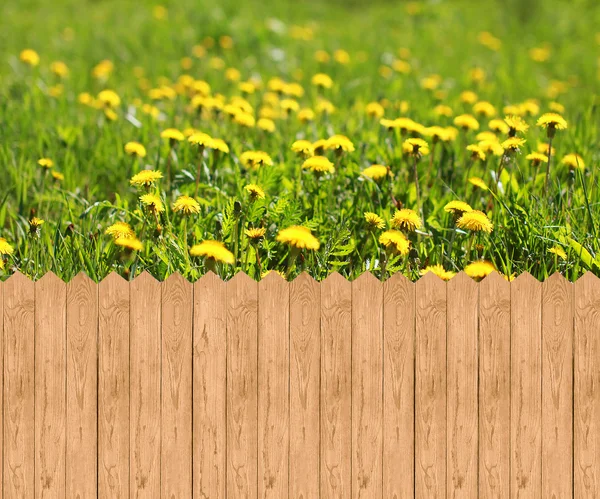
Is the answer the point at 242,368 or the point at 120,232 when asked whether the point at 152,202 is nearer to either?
the point at 120,232

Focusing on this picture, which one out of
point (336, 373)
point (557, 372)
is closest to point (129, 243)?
point (336, 373)

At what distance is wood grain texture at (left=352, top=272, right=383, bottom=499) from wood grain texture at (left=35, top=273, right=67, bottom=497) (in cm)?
90

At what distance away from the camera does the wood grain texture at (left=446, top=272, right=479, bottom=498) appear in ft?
8.59

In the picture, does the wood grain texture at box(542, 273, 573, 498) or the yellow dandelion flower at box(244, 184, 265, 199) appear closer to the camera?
the wood grain texture at box(542, 273, 573, 498)

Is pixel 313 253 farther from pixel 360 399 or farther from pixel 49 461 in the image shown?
pixel 49 461

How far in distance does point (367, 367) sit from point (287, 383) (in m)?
0.25

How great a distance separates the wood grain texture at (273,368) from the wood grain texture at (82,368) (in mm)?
513

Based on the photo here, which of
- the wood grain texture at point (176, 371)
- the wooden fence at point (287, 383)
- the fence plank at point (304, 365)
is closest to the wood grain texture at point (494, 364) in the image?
the wooden fence at point (287, 383)

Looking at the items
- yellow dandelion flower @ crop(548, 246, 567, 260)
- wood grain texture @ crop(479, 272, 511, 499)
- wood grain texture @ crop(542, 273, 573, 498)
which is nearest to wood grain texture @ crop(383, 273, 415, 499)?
wood grain texture @ crop(479, 272, 511, 499)

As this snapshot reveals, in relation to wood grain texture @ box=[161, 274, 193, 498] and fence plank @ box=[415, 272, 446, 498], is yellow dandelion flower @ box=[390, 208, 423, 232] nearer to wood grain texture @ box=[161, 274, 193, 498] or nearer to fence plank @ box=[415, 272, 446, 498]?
fence plank @ box=[415, 272, 446, 498]

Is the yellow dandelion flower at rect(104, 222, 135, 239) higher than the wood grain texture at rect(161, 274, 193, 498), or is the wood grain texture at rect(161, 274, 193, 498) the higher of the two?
the yellow dandelion flower at rect(104, 222, 135, 239)

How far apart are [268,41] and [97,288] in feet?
19.2

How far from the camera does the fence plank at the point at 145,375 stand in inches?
102

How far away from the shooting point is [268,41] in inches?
317
